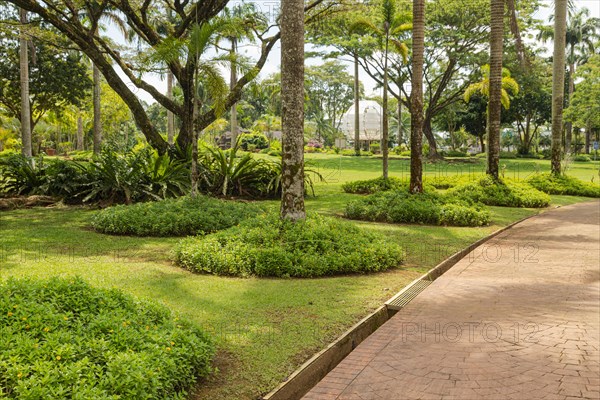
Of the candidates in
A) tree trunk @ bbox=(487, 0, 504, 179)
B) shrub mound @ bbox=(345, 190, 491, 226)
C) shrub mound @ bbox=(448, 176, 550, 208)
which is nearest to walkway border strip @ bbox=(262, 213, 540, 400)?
shrub mound @ bbox=(345, 190, 491, 226)

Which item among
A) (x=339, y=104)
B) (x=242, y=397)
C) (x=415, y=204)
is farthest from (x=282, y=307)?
(x=339, y=104)

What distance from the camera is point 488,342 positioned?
5531 millimetres

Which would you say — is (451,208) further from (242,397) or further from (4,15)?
(4,15)

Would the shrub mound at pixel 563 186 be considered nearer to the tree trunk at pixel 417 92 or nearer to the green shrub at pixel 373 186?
the green shrub at pixel 373 186

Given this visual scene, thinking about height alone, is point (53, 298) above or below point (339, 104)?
below

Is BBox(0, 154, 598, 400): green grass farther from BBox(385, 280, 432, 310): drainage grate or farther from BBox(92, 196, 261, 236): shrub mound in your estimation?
BBox(92, 196, 261, 236): shrub mound

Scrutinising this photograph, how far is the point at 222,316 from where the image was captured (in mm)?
5676

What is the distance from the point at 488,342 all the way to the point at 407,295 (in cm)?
156

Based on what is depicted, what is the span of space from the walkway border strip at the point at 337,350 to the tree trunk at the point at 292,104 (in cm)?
245

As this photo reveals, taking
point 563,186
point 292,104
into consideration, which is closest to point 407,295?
point 292,104

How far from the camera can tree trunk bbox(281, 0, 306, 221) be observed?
8.84 meters

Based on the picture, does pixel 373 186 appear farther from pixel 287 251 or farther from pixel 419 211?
pixel 287 251

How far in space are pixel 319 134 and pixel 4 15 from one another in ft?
181

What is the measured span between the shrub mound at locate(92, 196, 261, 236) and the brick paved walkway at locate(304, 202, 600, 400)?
4581 millimetres
